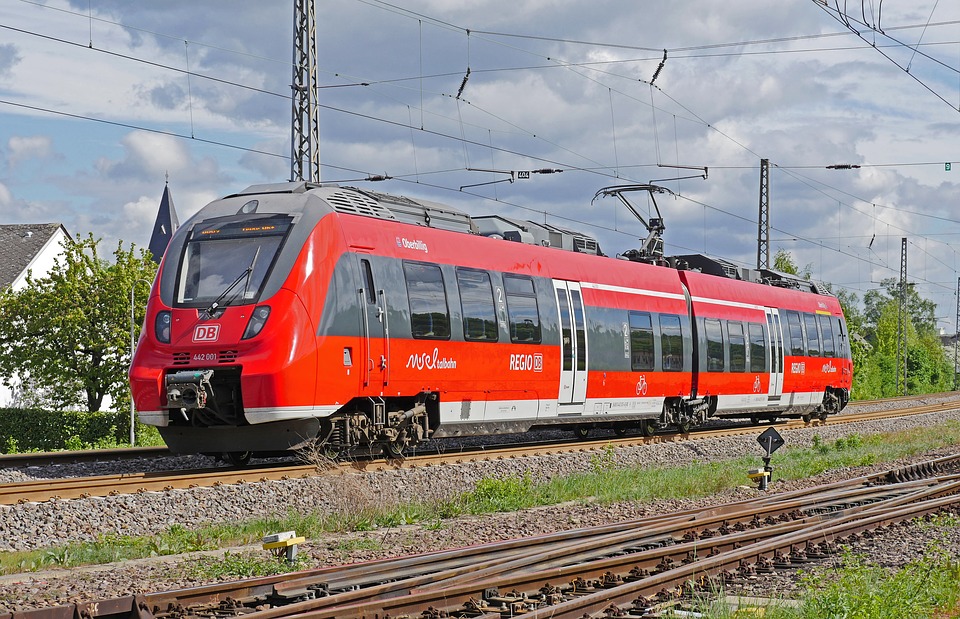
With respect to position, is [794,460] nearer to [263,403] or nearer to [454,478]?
[454,478]

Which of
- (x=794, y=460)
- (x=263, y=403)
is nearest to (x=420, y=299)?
(x=263, y=403)

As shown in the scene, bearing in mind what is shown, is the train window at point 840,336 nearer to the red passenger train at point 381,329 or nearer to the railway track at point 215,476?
the red passenger train at point 381,329

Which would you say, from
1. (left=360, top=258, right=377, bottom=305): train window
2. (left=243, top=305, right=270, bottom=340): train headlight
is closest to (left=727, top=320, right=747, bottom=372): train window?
(left=360, top=258, right=377, bottom=305): train window

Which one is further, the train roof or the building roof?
the building roof

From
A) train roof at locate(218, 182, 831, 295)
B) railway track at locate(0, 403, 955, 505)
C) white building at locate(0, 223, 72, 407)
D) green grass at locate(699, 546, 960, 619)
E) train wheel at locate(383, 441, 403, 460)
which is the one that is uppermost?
white building at locate(0, 223, 72, 407)

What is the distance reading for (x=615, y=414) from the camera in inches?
844

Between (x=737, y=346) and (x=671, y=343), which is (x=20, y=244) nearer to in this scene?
(x=737, y=346)

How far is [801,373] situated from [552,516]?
1850cm

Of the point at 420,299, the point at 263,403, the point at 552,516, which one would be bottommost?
the point at 552,516

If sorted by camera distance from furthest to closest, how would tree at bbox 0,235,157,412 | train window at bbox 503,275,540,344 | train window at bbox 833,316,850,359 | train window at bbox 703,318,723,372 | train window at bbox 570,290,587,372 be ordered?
tree at bbox 0,235,157,412 → train window at bbox 833,316,850,359 → train window at bbox 703,318,723,372 → train window at bbox 570,290,587,372 → train window at bbox 503,275,540,344

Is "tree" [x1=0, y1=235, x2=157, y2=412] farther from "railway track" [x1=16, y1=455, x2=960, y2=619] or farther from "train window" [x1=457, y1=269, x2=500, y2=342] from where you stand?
"railway track" [x1=16, y1=455, x2=960, y2=619]

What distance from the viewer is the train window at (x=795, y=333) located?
95.6ft

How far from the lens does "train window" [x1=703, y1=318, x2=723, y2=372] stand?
980 inches

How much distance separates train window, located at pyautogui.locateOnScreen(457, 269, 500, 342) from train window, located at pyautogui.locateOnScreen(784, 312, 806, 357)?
1401 cm
